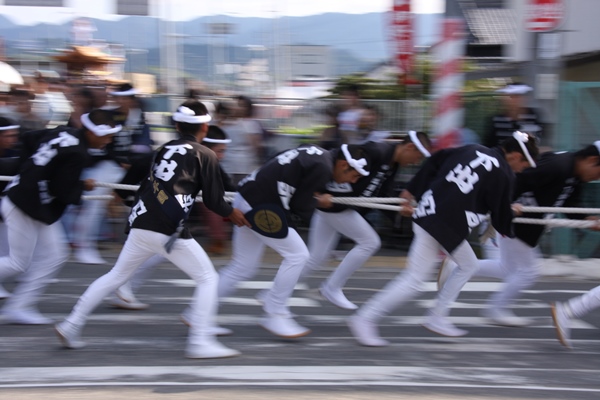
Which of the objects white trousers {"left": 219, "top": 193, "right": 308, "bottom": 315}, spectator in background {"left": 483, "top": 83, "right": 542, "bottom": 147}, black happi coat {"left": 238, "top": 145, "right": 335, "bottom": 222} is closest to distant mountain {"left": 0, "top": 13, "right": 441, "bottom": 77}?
spectator in background {"left": 483, "top": 83, "right": 542, "bottom": 147}

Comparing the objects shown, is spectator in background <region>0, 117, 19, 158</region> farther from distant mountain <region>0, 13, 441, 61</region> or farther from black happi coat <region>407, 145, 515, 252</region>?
distant mountain <region>0, 13, 441, 61</region>

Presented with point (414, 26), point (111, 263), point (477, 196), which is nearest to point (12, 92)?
point (111, 263)

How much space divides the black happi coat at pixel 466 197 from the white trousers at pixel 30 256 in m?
2.67

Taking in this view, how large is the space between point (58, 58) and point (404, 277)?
27.4 ft

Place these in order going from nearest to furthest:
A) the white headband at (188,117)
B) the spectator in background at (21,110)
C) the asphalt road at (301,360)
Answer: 1. the asphalt road at (301,360)
2. the white headband at (188,117)
3. the spectator in background at (21,110)

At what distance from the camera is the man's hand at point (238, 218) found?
526 centimetres

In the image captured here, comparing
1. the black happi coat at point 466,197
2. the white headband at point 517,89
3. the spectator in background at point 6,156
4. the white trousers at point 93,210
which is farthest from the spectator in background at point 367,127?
the spectator in background at point 6,156

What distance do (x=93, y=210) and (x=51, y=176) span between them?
266cm

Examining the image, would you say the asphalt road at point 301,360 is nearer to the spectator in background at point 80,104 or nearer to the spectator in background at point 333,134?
the spectator in background at point 80,104

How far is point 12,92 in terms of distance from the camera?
336 inches

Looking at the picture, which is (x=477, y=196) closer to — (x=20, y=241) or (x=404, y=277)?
(x=404, y=277)

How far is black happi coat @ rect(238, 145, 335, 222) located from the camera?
539 cm

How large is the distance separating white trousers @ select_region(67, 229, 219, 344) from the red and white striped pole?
4107mm

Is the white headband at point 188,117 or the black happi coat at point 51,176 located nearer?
the white headband at point 188,117
